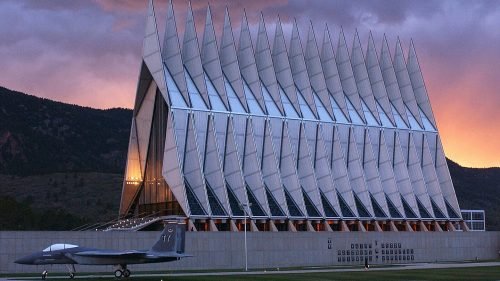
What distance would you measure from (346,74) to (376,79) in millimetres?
5321

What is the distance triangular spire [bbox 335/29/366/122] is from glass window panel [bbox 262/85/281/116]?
1332 cm

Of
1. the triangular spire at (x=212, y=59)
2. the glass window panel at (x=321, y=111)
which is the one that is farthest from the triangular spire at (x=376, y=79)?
the triangular spire at (x=212, y=59)

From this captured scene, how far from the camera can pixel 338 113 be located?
101m

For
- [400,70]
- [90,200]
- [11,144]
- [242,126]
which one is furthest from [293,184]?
[11,144]

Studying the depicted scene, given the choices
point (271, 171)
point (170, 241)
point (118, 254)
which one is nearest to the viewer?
point (118, 254)

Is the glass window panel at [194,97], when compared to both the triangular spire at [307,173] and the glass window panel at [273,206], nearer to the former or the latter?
the glass window panel at [273,206]

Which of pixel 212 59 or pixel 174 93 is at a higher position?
pixel 212 59

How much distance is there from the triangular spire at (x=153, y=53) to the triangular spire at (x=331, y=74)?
2529 cm

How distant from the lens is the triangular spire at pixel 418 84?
11106cm

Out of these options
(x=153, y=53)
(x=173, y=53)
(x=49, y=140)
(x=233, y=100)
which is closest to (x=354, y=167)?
(x=233, y=100)

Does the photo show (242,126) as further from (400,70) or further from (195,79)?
(400,70)

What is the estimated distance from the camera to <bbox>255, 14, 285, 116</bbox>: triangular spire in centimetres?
9469

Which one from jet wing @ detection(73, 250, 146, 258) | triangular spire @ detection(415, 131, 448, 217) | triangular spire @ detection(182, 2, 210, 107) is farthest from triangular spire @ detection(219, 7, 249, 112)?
jet wing @ detection(73, 250, 146, 258)

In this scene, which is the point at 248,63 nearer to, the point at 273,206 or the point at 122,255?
the point at 273,206
